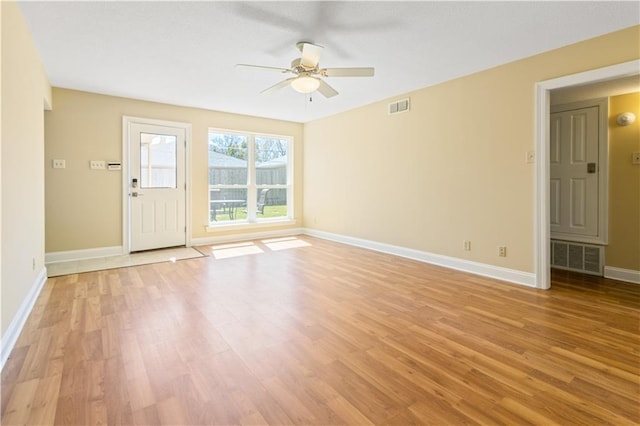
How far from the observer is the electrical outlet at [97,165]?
484cm

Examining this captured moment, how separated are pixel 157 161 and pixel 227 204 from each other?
1487mm

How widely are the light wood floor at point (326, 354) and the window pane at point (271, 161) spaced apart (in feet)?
11.4

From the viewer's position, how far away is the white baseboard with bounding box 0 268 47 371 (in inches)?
80.4

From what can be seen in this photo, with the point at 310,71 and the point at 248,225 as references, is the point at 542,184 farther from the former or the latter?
the point at 248,225

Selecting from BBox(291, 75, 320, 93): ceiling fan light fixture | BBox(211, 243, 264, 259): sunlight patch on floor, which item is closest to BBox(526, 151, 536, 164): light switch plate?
BBox(291, 75, 320, 93): ceiling fan light fixture

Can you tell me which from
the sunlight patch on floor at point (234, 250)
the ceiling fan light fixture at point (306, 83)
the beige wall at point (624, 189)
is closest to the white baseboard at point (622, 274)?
the beige wall at point (624, 189)

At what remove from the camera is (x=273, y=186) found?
695 cm

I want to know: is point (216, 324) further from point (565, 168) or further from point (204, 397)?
point (565, 168)

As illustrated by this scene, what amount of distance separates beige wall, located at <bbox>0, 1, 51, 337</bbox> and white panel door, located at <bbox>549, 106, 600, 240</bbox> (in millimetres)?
5860

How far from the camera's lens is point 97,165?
488 centimetres

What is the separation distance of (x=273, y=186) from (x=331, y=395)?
5582mm

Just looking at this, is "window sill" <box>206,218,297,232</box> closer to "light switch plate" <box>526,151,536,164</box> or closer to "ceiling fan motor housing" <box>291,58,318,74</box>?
"ceiling fan motor housing" <box>291,58,318,74</box>

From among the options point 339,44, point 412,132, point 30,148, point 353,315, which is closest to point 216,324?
point 353,315

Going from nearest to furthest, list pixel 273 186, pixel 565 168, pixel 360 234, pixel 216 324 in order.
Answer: pixel 216 324
pixel 565 168
pixel 360 234
pixel 273 186
